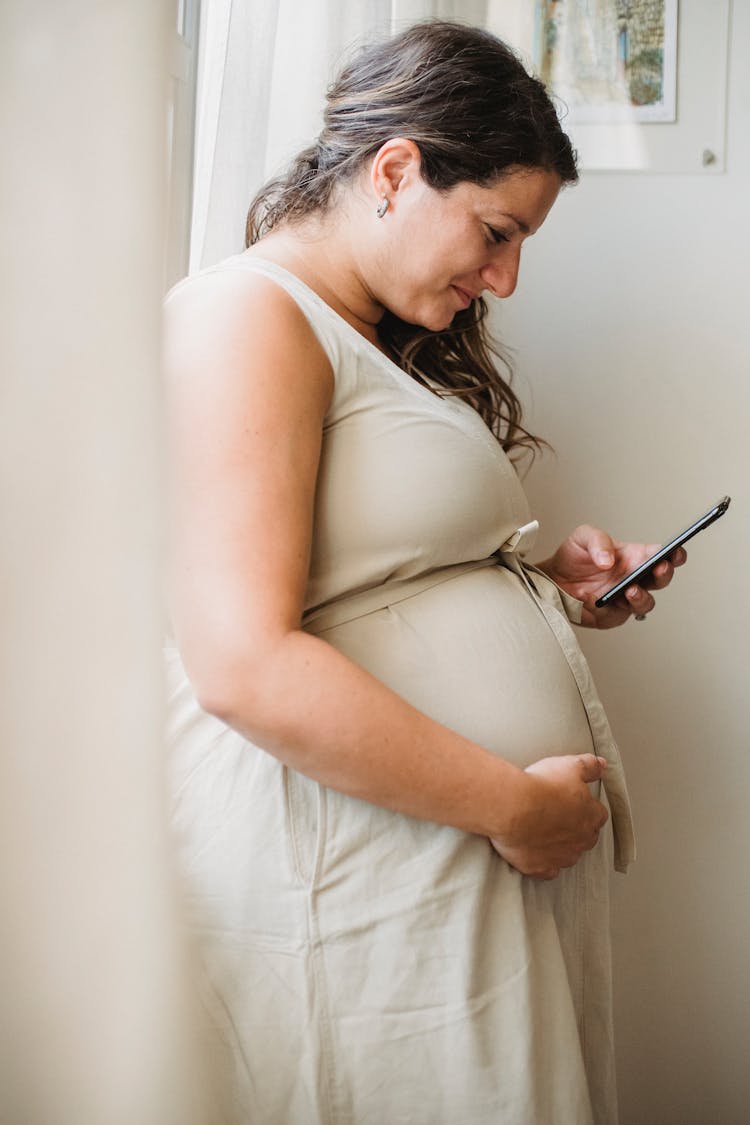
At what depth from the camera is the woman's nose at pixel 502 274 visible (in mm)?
1003

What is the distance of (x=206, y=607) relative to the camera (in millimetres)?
701

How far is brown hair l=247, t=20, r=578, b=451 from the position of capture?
3.02 feet

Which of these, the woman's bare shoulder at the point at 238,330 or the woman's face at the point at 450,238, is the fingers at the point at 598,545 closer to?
the woman's face at the point at 450,238

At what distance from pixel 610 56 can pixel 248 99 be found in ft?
2.50

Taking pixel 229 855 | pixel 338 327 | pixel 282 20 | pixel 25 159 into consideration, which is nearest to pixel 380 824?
pixel 229 855

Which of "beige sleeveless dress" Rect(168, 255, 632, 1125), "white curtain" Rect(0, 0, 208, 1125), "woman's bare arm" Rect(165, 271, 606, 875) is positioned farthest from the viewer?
"beige sleeveless dress" Rect(168, 255, 632, 1125)

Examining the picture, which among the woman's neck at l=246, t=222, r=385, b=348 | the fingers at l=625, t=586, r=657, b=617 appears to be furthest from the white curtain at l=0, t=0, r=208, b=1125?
the fingers at l=625, t=586, r=657, b=617

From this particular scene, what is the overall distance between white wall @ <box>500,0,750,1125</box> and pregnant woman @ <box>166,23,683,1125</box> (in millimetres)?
560

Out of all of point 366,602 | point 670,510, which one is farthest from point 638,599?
point 366,602

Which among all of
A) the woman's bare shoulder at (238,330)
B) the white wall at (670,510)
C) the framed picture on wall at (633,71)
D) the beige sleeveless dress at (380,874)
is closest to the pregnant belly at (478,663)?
the beige sleeveless dress at (380,874)

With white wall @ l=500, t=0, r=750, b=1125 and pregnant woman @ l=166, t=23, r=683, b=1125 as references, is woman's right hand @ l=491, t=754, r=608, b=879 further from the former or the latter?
white wall @ l=500, t=0, r=750, b=1125

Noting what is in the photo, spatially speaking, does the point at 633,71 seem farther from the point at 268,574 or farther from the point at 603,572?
the point at 268,574

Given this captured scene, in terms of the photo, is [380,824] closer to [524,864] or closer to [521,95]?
[524,864]

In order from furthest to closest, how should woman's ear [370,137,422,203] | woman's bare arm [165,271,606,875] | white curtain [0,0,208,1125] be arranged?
1. woman's ear [370,137,422,203]
2. woman's bare arm [165,271,606,875]
3. white curtain [0,0,208,1125]
